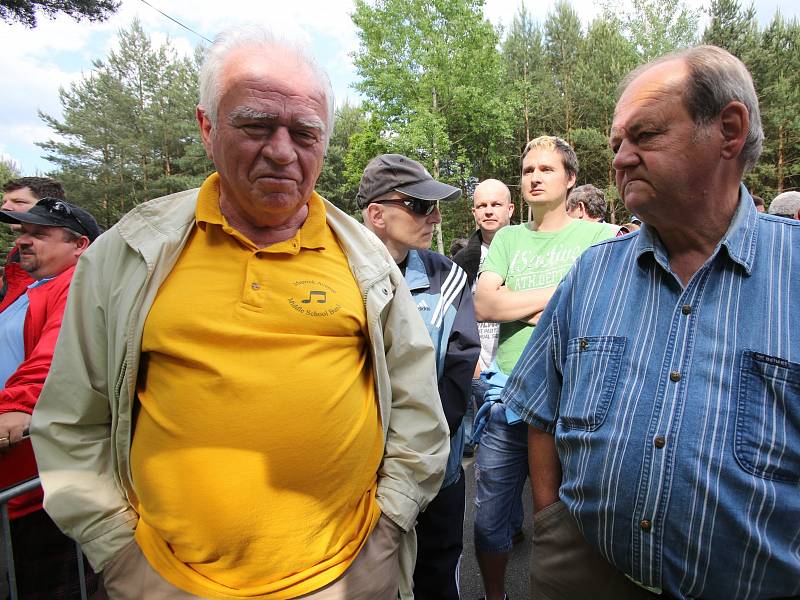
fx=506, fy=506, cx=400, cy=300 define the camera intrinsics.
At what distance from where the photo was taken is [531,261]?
2.81 meters

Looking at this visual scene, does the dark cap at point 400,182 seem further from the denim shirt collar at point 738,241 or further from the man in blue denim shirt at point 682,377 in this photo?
the denim shirt collar at point 738,241

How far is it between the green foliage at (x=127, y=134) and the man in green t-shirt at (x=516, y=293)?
28639 mm

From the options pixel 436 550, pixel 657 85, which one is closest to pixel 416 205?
pixel 657 85

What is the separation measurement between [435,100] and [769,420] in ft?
98.2

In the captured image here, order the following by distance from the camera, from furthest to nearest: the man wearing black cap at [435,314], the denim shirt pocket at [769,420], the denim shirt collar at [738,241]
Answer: the man wearing black cap at [435,314] → the denim shirt collar at [738,241] → the denim shirt pocket at [769,420]

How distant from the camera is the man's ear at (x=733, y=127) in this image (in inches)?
55.7

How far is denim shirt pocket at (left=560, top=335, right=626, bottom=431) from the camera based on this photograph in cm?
145

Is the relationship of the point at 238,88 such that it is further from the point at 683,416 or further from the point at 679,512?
the point at 679,512

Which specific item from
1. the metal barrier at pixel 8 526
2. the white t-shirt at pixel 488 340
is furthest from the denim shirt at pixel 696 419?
the metal barrier at pixel 8 526

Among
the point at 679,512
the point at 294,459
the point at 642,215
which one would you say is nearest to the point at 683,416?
the point at 679,512

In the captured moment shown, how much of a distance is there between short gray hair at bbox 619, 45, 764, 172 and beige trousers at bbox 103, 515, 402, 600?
1.55 metres

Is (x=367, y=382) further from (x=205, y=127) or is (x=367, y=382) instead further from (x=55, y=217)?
(x=55, y=217)

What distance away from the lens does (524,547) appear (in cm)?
337

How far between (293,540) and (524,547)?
→ 242 cm
